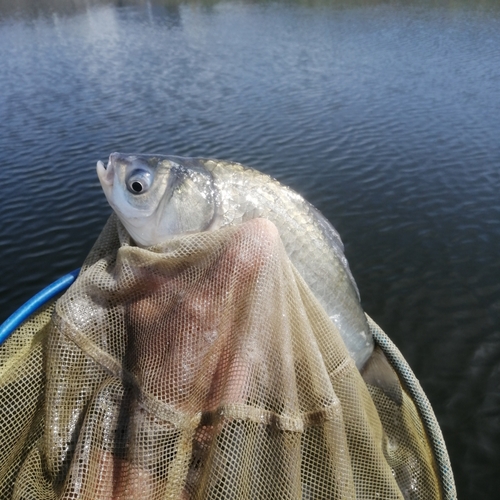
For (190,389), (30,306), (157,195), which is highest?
(157,195)

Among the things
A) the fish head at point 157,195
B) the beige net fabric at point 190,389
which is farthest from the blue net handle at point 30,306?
the fish head at point 157,195

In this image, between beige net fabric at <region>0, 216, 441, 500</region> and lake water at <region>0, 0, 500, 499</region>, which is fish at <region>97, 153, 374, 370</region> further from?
lake water at <region>0, 0, 500, 499</region>

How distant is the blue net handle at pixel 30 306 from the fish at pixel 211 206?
629 millimetres

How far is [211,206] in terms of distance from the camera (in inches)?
144

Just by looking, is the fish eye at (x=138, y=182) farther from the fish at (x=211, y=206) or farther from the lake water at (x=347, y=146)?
the lake water at (x=347, y=146)

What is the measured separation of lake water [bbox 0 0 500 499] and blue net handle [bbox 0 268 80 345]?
5.60 metres

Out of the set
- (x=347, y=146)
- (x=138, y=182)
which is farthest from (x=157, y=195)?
(x=347, y=146)

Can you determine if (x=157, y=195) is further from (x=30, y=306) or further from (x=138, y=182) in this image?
(x=30, y=306)

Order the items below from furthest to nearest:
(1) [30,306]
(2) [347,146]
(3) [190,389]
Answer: (2) [347,146], (1) [30,306], (3) [190,389]

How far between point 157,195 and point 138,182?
170 millimetres

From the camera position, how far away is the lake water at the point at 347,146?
8.66 m

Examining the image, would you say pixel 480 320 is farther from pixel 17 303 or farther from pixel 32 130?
pixel 32 130

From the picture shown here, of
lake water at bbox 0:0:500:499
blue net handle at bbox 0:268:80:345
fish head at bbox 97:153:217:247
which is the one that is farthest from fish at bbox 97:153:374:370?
lake water at bbox 0:0:500:499

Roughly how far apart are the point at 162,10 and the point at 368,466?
2423 inches
